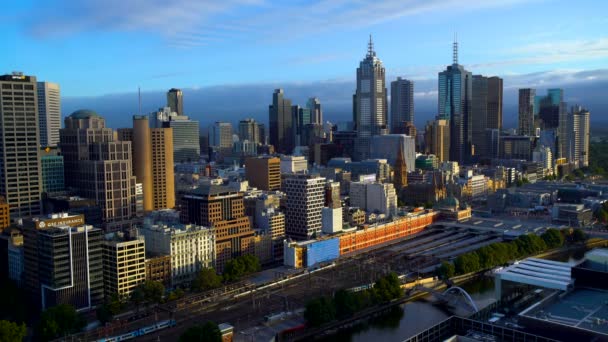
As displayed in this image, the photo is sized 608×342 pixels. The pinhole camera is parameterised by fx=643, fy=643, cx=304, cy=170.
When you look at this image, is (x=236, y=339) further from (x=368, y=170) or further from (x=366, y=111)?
(x=366, y=111)

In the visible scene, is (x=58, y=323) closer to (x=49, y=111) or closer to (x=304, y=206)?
(x=304, y=206)

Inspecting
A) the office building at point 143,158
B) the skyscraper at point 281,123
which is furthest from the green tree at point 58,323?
the skyscraper at point 281,123

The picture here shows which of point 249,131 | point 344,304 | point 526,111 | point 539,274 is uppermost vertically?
point 526,111

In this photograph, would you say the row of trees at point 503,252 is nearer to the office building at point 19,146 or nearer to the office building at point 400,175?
the office building at point 400,175

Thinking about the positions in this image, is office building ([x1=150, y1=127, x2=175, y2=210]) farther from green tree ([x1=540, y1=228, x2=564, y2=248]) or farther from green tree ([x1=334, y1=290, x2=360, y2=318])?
green tree ([x1=540, y1=228, x2=564, y2=248])

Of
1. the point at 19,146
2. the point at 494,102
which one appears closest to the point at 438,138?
the point at 494,102

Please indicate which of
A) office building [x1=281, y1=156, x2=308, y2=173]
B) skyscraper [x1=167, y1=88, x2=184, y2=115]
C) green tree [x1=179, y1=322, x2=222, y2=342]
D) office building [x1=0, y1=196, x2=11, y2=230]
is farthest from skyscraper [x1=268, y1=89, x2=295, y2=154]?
green tree [x1=179, y1=322, x2=222, y2=342]

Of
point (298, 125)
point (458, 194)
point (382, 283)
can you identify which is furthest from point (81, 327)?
point (298, 125)

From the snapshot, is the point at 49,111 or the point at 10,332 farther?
the point at 49,111
